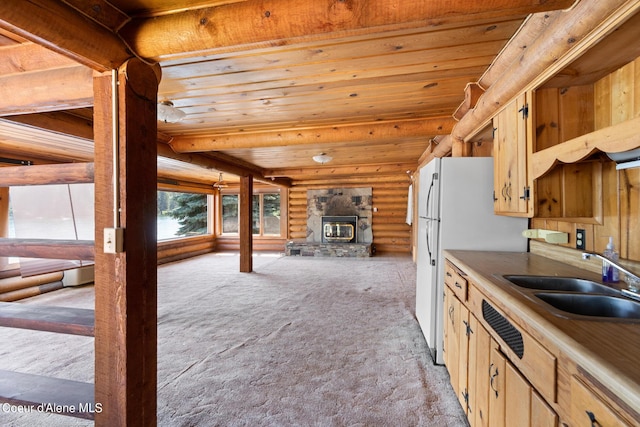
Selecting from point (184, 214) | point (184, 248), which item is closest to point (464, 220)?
point (184, 248)

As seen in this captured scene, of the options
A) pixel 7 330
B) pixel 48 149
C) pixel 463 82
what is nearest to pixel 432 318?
pixel 463 82

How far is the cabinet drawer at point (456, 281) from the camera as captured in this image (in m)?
1.77

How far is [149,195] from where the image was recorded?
1.42 m

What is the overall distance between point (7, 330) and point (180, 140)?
9.41 ft

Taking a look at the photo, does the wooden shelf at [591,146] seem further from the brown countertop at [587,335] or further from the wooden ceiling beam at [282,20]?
the brown countertop at [587,335]

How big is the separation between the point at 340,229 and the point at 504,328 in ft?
21.5

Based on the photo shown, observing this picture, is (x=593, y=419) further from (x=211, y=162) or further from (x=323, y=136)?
(x=211, y=162)

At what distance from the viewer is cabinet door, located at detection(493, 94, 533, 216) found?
1752 mm

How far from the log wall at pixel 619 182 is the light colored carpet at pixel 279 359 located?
4.60 feet

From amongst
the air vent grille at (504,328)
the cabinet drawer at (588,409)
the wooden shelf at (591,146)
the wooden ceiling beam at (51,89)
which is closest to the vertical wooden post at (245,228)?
the wooden ceiling beam at (51,89)

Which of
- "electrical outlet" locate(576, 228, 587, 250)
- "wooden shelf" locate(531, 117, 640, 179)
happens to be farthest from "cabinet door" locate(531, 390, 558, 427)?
"electrical outlet" locate(576, 228, 587, 250)

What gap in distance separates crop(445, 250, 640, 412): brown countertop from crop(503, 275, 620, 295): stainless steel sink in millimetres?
51

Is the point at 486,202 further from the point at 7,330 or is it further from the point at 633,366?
the point at 7,330

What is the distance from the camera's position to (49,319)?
53.8 inches
